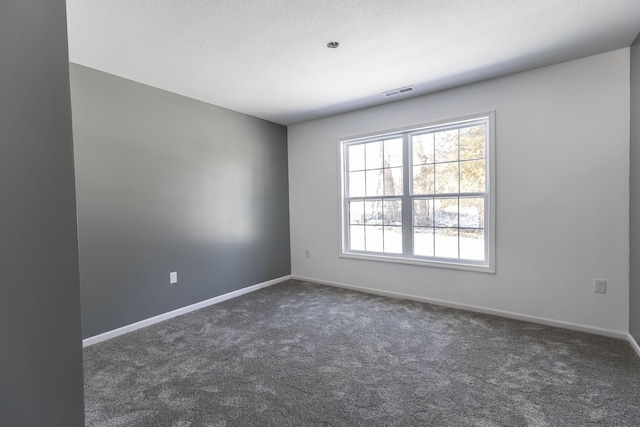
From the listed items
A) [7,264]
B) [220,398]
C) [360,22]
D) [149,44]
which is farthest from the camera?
[149,44]

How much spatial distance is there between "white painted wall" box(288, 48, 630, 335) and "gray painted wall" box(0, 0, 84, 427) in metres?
3.45

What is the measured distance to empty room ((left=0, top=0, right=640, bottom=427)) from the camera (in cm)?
96

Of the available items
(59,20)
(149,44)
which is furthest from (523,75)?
(59,20)

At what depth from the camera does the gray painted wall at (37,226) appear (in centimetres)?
85

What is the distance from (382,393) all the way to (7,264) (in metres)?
1.97

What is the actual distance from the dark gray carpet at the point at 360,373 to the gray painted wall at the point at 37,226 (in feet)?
3.38

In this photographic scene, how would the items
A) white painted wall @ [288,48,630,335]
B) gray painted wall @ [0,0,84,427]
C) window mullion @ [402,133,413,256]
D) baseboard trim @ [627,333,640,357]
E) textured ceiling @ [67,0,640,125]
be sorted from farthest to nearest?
1. window mullion @ [402,133,413,256]
2. white painted wall @ [288,48,630,335]
3. baseboard trim @ [627,333,640,357]
4. textured ceiling @ [67,0,640,125]
5. gray painted wall @ [0,0,84,427]

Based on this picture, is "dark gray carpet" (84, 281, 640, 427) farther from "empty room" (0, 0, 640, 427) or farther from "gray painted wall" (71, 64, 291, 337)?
"gray painted wall" (71, 64, 291, 337)

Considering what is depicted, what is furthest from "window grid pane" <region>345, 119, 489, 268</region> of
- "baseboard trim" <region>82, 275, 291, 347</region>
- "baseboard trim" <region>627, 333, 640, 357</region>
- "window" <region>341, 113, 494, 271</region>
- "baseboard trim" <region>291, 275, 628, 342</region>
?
"baseboard trim" <region>82, 275, 291, 347</region>

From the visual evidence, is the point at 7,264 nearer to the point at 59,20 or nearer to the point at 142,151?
the point at 59,20

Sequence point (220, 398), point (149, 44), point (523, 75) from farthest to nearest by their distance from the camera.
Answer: point (523, 75) < point (149, 44) < point (220, 398)

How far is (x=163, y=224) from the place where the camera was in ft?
10.9

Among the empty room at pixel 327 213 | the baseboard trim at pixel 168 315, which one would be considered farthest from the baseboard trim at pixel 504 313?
the baseboard trim at pixel 168 315

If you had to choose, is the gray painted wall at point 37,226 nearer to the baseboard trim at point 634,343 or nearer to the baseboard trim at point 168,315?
the baseboard trim at point 168,315
